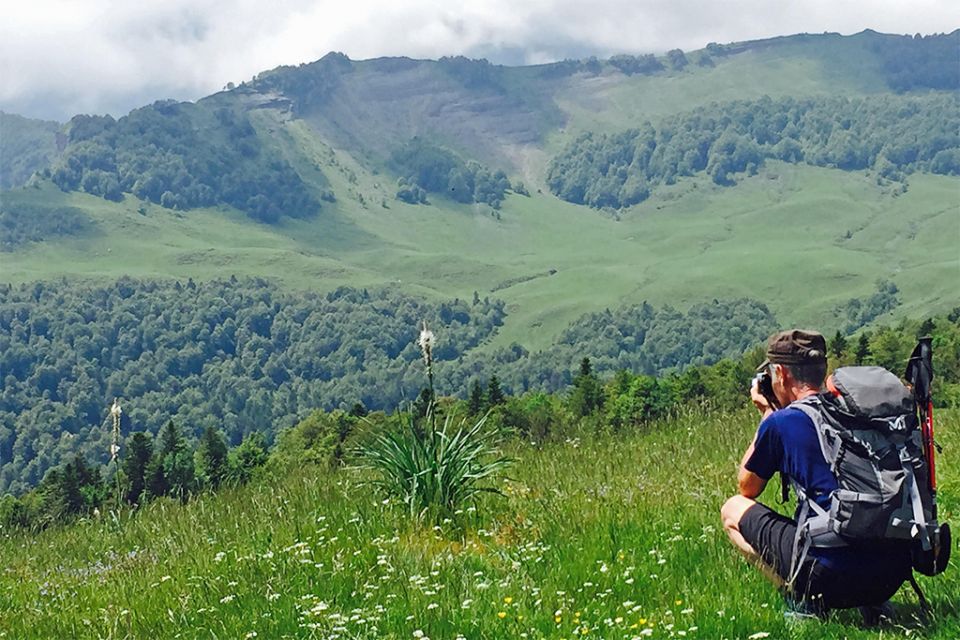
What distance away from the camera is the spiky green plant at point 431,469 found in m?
8.95

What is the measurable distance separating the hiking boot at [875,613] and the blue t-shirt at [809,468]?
0.92ft

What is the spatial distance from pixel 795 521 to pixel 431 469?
11.2 feet

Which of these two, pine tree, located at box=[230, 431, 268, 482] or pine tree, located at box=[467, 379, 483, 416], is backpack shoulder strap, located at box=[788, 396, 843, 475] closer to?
pine tree, located at box=[467, 379, 483, 416]

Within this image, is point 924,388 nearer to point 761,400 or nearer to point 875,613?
point 761,400

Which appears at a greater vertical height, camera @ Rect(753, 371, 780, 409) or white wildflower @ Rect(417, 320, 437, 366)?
white wildflower @ Rect(417, 320, 437, 366)

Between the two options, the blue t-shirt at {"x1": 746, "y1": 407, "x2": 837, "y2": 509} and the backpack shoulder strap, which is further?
the blue t-shirt at {"x1": 746, "y1": 407, "x2": 837, "y2": 509}

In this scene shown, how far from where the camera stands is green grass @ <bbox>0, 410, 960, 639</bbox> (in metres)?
6.25

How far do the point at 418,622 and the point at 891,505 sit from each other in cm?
284

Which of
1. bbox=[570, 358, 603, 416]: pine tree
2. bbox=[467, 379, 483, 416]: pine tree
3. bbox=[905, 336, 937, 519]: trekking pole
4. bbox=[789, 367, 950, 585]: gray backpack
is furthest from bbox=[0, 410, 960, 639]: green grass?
bbox=[570, 358, 603, 416]: pine tree

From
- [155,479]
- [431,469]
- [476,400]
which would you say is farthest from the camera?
[476,400]

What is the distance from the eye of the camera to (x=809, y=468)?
247 inches

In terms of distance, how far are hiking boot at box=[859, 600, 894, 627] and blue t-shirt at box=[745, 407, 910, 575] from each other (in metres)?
0.28

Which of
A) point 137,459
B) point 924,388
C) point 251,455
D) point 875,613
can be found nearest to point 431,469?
point 875,613

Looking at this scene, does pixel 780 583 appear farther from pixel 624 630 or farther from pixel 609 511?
pixel 609 511
